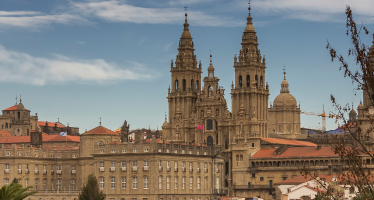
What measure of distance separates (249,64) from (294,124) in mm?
39075

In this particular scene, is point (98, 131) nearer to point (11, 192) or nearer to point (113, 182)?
point (113, 182)

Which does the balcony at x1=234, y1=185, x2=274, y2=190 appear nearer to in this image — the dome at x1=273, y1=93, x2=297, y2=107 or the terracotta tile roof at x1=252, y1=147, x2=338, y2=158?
the terracotta tile roof at x1=252, y1=147, x2=338, y2=158

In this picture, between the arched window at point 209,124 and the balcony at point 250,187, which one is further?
the arched window at point 209,124

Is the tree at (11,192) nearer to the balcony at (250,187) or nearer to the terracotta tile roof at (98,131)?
the terracotta tile roof at (98,131)

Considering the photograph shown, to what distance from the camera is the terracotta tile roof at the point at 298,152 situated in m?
139

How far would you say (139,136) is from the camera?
139 metres

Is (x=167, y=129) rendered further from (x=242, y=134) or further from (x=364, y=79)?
(x=364, y=79)

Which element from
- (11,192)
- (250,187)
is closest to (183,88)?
(250,187)

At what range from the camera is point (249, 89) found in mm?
157000

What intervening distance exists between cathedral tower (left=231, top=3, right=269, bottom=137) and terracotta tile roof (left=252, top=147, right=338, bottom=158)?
338 inches

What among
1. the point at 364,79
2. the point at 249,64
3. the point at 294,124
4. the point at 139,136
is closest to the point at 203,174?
the point at 139,136

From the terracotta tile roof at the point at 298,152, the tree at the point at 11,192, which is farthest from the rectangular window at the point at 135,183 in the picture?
the tree at the point at 11,192

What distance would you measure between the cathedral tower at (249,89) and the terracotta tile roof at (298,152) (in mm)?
8595

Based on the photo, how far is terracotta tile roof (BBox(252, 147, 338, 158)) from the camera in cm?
13856
